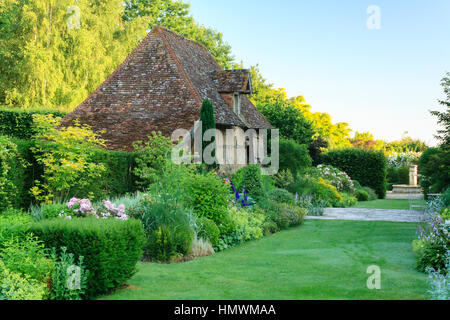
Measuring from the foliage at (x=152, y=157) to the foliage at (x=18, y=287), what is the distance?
29.4ft

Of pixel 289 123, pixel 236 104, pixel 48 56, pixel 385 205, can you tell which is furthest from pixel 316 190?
pixel 48 56

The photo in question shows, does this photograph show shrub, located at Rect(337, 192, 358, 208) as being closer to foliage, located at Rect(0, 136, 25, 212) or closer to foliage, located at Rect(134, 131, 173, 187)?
foliage, located at Rect(134, 131, 173, 187)

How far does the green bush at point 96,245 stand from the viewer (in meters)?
6.49

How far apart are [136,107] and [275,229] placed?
9.99m

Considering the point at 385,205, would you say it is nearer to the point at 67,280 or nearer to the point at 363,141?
the point at 67,280

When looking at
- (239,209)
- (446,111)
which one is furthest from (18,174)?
(446,111)

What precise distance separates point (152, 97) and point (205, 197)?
36.1 ft

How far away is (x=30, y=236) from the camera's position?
6.61 metres

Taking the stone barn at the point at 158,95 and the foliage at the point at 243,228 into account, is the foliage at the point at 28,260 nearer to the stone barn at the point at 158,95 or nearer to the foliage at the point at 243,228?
the foliage at the point at 243,228

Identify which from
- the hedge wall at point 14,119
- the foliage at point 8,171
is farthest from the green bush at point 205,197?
the hedge wall at point 14,119

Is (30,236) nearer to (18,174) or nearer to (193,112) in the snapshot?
(18,174)

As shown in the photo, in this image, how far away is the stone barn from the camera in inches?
794

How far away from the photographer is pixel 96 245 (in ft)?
21.3

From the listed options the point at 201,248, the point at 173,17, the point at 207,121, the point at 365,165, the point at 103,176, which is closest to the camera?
the point at 201,248
